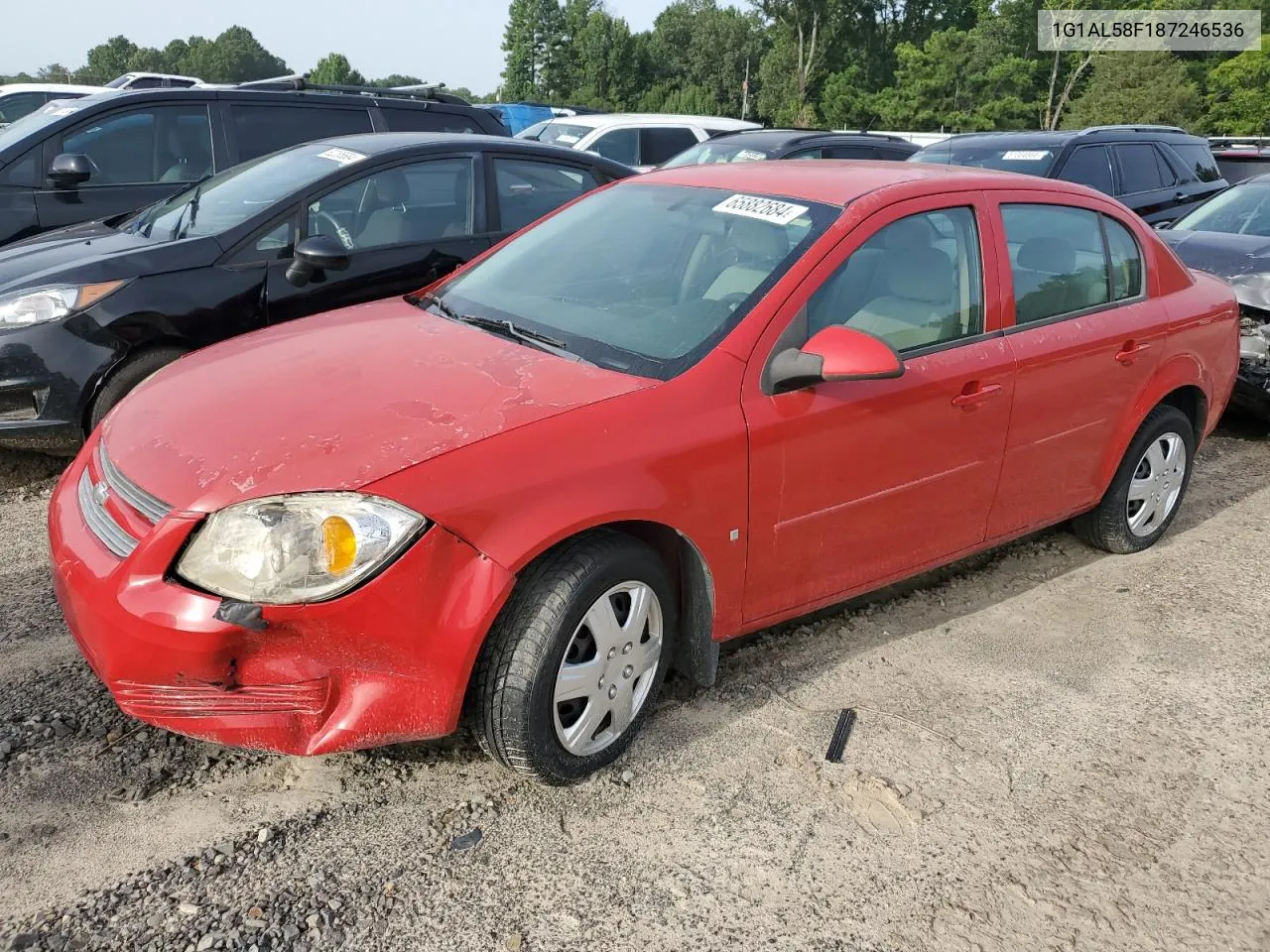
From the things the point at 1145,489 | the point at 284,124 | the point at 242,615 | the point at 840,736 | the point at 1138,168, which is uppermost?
the point at 284,124

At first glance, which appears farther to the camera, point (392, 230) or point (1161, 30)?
point (1161, 30)

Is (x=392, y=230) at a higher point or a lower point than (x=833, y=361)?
higher

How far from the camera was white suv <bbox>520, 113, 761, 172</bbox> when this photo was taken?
13.2m

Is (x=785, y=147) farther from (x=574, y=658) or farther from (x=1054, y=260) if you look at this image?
(x=574, y=658)

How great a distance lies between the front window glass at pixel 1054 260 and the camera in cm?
368

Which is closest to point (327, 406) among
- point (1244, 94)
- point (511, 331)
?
point (511, 331)

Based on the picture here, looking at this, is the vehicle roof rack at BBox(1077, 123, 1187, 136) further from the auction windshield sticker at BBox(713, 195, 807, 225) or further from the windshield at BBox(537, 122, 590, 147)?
the auction windshield sticker at BBox(713, 195, 807, 225)

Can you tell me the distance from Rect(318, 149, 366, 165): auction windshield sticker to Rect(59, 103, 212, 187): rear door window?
1899 mm

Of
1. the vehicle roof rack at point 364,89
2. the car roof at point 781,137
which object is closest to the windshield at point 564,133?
the car roof at point 781,137

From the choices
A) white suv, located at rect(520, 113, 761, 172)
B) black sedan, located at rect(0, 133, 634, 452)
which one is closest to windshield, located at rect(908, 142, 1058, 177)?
white suv, located at rect(520, 113, 761, 172)

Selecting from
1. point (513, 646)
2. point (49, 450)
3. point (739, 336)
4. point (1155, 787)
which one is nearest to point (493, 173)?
point (49, 450)

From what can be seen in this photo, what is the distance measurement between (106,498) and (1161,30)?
177ft

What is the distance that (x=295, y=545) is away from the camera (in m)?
2.32

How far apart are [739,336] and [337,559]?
128 cm
